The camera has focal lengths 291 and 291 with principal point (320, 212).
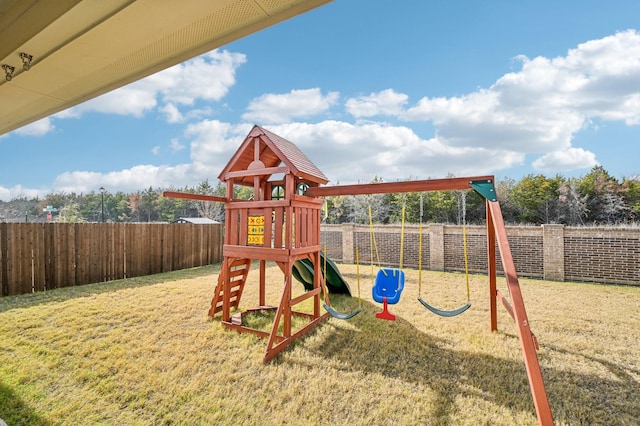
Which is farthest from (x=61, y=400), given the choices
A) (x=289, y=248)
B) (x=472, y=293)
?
(x=472, y=293)

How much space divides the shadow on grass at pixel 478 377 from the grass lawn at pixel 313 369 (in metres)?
0.02

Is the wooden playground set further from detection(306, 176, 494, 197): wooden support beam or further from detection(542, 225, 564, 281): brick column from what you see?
detection(542, 225, 564, 281): brick column

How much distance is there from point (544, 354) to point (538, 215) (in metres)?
34.0

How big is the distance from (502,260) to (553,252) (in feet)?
26.5

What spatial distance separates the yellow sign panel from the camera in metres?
4.47

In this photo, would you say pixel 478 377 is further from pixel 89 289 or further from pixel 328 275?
pixel 89 289

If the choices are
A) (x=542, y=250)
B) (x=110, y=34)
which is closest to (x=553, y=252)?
(x=542, y=250)

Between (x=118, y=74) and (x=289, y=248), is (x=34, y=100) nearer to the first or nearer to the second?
(x=118, y=74)

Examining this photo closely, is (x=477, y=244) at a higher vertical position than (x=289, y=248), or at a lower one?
lower

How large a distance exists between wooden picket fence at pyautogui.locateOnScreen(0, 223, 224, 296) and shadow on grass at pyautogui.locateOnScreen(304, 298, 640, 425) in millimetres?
7165

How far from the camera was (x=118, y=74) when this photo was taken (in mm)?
2178

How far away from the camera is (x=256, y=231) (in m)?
4.51

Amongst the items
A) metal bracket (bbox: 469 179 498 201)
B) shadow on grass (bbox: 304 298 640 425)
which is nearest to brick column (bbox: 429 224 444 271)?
shadow on grass (bbox: 304 298 640 425)

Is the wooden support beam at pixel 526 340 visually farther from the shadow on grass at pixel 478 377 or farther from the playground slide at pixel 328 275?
the playground slide at pixel 328 275
